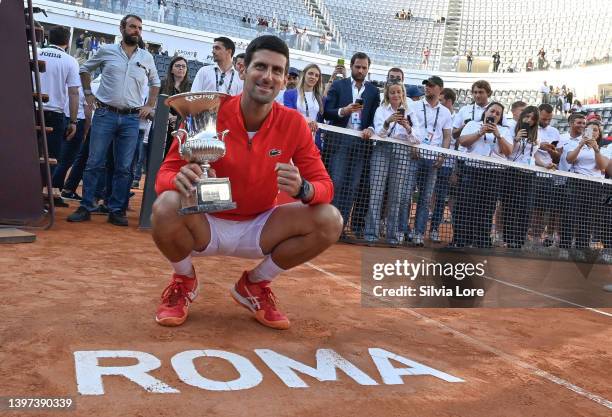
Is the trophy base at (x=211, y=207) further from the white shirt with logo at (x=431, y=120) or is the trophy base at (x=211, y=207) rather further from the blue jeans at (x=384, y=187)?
the white shirt with logo at (x=431, y=120)

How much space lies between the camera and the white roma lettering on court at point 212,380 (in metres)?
2.76

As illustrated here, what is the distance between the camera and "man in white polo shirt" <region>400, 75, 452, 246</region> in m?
7.97

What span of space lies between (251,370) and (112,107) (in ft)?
14.8

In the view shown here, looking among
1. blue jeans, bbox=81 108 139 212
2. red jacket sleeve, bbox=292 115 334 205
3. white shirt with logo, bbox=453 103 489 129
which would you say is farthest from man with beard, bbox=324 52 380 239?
red jacket sleeve, bbox=292 115 334 205

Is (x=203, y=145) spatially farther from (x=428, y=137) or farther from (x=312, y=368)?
(x=428, y=137)

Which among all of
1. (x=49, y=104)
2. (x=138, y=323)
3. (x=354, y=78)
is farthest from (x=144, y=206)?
(x=138, y=323)

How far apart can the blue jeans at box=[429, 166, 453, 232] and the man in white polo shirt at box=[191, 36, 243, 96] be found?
2653 millimetres

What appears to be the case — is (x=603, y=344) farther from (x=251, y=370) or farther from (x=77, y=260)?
(x=77, y=260)

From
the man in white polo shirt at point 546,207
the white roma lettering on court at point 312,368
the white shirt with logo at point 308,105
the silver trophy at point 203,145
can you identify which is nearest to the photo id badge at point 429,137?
the man in white polo shirt at point 546,207

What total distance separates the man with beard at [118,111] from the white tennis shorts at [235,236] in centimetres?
344

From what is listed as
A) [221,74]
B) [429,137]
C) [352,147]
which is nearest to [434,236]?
[429,137]

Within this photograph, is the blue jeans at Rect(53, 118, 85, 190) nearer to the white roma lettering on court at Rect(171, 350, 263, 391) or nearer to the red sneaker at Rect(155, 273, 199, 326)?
the red sneaker at Rect(155, 273, 199, 326)

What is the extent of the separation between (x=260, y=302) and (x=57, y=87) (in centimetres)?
479

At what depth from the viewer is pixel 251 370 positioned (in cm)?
298
